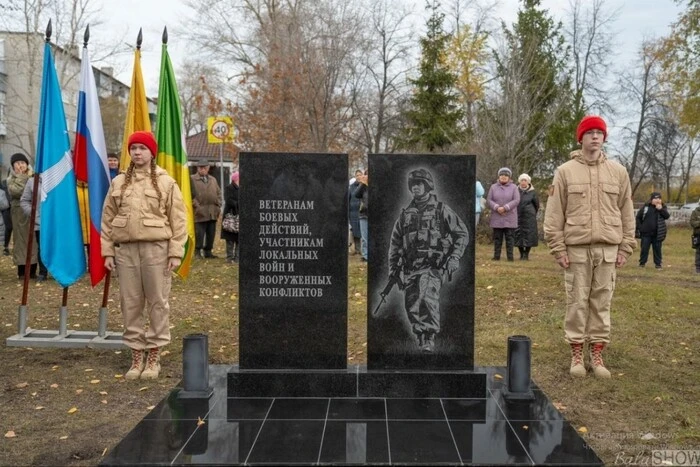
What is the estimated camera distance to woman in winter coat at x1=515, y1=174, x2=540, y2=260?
44.4ft

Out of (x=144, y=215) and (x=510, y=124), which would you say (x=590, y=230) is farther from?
(x=510, y=124)

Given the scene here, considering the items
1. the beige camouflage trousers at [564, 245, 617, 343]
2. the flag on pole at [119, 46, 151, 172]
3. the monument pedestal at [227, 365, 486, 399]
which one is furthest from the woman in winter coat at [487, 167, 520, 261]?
the monument pedestal at [227, 365, 486, 399]

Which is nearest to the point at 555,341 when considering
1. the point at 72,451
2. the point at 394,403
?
the point at 394,403

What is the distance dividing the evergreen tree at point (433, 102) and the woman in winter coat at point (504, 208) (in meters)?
19.9

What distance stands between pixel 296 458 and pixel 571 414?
2274 millimetres

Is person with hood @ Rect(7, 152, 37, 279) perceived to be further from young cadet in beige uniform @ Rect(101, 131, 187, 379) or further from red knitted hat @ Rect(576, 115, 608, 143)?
red knitted hat @ Rect(576, 115, 608, 143)

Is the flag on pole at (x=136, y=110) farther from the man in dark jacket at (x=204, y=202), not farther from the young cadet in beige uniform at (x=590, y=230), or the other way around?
the man in dark jacket at (x=204, y=202)

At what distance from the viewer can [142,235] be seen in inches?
221

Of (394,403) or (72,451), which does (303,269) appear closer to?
(394,403)

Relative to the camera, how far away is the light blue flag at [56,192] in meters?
6.63

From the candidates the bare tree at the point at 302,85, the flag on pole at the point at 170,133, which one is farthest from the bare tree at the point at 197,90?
Answer: the flag on pole at the point at 170,133

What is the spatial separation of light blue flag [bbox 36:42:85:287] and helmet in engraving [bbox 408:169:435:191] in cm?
356

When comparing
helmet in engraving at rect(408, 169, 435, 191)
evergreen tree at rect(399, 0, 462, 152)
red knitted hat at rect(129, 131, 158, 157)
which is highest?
evergreen tree at rect(399, 0, 462, 152)

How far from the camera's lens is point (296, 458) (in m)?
3.87
